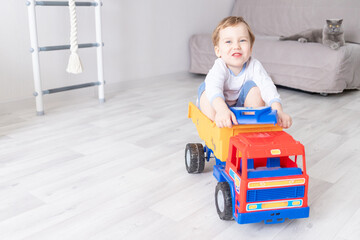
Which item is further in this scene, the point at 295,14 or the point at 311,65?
the point at 295,14

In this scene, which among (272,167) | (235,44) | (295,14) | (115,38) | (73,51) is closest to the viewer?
(272,167)

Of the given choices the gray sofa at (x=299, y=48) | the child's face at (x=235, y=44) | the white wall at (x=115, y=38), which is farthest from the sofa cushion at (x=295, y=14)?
the child's face at (x=235, y=44)

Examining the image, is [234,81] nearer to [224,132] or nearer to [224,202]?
[224,132]

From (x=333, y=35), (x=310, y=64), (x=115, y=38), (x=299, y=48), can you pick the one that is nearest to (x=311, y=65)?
(x=310, y=64)

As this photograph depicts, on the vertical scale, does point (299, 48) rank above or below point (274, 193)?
above

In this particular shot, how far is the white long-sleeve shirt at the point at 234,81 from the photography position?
47.5 inches

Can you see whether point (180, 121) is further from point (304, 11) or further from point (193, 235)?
point (304, 11)

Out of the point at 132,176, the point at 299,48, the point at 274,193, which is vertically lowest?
the point at 132,176

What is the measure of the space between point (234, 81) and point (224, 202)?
463 mm

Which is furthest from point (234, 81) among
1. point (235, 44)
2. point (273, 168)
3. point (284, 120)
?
point (273, 168)

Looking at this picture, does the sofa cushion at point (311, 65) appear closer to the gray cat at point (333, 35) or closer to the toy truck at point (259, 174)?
the gray cat at point (333, 35)

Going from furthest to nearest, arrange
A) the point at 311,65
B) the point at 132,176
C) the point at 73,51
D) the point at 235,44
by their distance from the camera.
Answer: the point at 311,65, the point at 73,51, the point at 132,176, the point at 235,44

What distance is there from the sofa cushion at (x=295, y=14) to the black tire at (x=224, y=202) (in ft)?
7.78

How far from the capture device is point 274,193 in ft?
3.17
